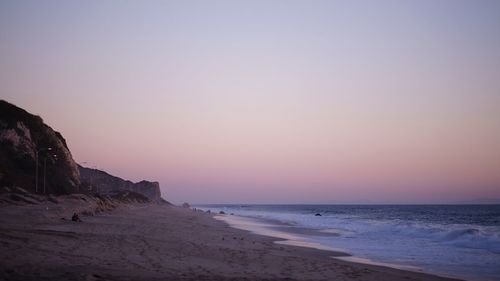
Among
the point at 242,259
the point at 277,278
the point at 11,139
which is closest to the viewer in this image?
the point at 277,278

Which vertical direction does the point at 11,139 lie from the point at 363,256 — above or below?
above

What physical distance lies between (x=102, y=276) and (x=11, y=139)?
50.8 metres

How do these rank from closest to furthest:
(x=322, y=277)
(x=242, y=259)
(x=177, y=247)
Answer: (x=322, y=277) → (x=242, y=259) → (x=177, y=247)

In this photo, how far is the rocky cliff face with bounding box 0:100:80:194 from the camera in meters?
51.4

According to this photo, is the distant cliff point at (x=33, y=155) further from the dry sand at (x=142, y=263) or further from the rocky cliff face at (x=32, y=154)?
the dry sand at (x=142, y=263)

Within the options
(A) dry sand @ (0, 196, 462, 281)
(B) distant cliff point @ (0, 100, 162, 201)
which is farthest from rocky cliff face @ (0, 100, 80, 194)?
(A) dry sand @ (0, 196, 462, 281)

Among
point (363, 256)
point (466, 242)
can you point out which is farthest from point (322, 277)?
point (466, 242)

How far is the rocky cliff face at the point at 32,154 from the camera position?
51.4m

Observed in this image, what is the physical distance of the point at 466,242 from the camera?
99.0ft

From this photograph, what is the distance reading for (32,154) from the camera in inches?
2142

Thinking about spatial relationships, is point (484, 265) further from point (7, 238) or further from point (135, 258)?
point (7, 238)

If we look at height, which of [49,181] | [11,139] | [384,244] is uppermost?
[11,139]

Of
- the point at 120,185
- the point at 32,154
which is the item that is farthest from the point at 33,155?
the point at 120,185

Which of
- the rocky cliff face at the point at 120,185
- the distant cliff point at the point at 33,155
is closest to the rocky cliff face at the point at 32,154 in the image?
the distant cliff point at the point at 33,155
